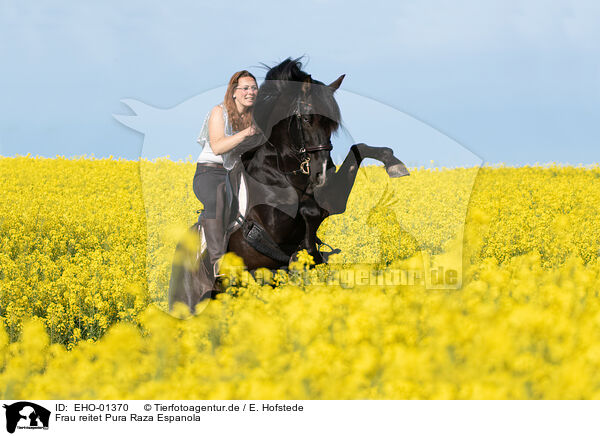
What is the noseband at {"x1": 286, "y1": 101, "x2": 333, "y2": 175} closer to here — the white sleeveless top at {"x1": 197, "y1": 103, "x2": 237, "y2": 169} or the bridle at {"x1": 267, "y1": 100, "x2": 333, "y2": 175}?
the bridle at {"x1": 267, "y1": 100, "x2": 333, "y2": 175}

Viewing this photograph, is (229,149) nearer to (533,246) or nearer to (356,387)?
(356,387)

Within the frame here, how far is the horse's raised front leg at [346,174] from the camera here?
4.22m

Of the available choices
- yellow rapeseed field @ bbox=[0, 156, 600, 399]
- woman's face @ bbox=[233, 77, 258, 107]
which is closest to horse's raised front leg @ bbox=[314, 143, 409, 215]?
yellow rapeseed field @ bbox=[0, 156, 600, 399]

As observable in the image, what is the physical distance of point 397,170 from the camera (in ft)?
13.5

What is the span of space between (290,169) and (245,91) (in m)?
0.78

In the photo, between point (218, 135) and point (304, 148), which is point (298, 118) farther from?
point (218, 135)

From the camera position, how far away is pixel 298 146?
411cm

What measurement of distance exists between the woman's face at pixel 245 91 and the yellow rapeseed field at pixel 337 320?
1094 mm

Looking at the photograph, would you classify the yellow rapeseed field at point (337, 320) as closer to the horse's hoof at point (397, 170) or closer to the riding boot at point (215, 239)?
the riding boot at point (215, 239)

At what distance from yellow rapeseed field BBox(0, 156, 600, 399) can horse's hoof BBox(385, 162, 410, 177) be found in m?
0.56

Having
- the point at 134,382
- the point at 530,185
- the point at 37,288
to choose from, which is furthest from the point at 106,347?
the point at 530,185
